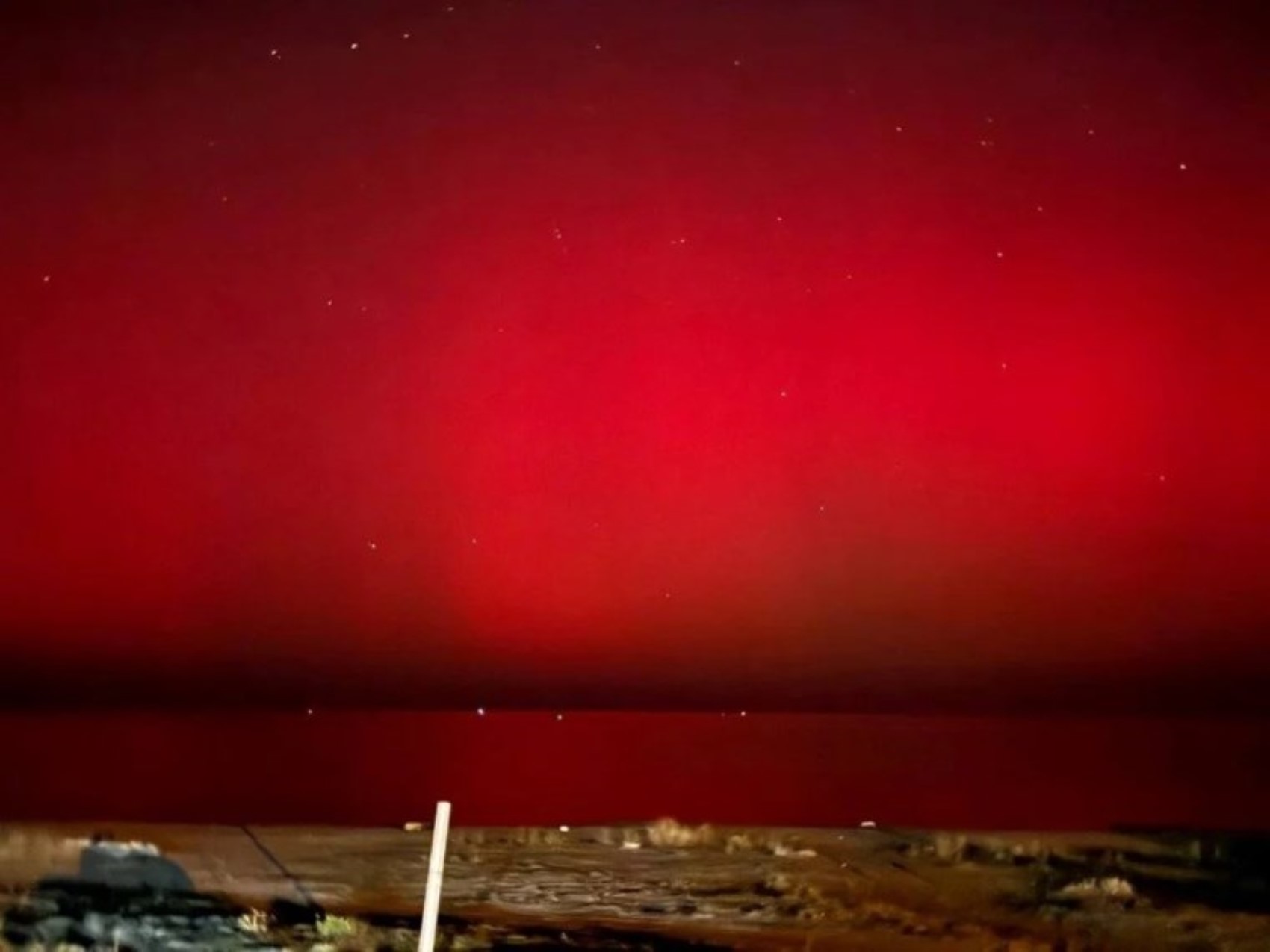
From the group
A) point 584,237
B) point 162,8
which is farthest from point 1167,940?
point 162,8

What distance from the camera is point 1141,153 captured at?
119 centimetres

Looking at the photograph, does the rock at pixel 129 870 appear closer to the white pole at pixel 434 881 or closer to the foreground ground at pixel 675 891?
the foreground ground at pixel 675 891

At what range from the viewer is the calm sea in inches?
43.6

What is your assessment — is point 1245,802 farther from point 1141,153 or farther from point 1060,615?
point 1141,153

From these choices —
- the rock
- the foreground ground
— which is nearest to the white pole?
the foreground ground

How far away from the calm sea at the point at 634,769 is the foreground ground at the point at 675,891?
33 mm

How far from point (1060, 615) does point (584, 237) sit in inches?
20.9

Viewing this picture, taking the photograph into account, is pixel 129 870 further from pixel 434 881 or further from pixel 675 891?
pixel 675 891

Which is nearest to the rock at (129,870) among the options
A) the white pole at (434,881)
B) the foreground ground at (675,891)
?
the foreground ground at (675,891)

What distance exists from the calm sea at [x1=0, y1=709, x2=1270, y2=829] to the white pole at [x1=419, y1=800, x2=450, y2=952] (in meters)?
0.07

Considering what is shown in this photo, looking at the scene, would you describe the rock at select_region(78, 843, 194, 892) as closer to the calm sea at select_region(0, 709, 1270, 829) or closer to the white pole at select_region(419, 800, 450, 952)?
the calm sea at select_region(0, 709, 1270, 829)

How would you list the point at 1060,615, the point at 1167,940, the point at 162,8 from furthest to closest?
the point at 162,8 → the point at 1060,615 → the point at 1167,940

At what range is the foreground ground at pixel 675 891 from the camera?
1027mm

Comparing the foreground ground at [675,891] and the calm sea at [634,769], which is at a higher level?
the calm sea at [634,769]
